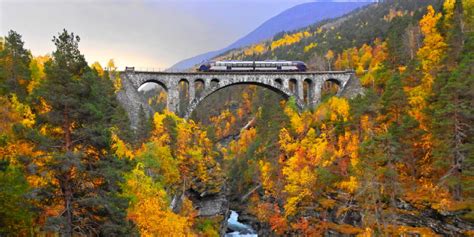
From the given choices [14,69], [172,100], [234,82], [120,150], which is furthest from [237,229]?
[14,69]

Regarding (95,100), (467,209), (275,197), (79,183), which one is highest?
(95,100)

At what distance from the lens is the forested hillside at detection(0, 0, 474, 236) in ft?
63.0

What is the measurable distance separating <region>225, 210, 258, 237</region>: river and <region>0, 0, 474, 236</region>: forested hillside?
6.26ft

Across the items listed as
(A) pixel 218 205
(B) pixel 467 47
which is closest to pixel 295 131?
(A) pixel 218 205

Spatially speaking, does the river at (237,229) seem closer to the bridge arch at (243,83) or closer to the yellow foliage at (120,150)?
the bridge arch at (243,83)

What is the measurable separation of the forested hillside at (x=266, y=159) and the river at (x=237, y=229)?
1909mm

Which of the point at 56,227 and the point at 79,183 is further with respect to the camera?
the point at 79,183

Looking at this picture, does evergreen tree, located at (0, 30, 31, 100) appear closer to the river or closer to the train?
the river

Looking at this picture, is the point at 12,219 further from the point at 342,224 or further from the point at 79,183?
the point at 342,224

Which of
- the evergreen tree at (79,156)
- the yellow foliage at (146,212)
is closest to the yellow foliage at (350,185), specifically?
the yellow foliage at (146,212)

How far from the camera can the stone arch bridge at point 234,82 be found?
66938 millimetres

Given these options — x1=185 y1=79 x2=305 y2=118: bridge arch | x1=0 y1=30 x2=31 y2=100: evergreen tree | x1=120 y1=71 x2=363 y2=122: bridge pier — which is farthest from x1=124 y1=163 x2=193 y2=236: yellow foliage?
x1=185 y1=79 x2=305 y2=118: bridge arch

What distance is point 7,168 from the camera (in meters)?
19.2

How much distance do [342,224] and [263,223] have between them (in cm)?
1726
